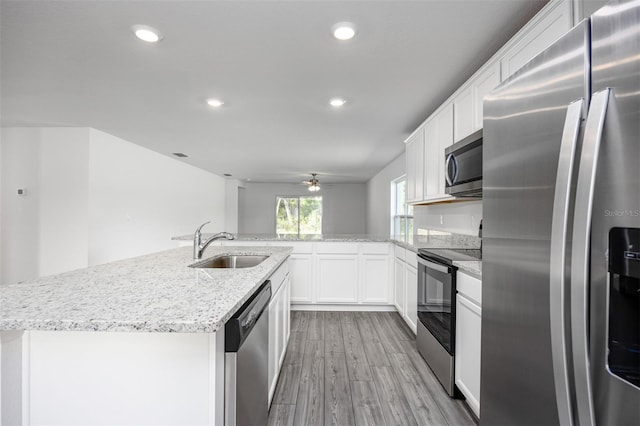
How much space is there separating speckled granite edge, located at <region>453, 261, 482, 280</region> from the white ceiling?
1372mm

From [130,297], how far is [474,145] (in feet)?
6.74

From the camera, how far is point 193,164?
6.61 metres

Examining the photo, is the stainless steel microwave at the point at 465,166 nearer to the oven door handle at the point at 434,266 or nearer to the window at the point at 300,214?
the oven door handle at the point at 434,266

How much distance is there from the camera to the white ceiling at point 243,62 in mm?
1633

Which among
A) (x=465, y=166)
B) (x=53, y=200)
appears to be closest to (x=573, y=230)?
(x=465, y=166)

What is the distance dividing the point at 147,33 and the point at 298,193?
8397 millimetres

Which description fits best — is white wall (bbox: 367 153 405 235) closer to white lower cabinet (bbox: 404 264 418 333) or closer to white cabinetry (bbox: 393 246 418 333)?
white cabinetry (bbox: 393 246 418 333)

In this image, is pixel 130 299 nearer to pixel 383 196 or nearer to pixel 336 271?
pixel 336 271

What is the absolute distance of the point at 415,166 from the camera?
3469mm

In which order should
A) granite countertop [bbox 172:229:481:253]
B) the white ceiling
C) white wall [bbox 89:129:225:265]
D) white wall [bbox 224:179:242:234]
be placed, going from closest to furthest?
the white ceiling < granite countertop [bbox 172:229:481:253] < white wall [bbox 89:129:225:265] < white wall [bbox 224:179:242:234]

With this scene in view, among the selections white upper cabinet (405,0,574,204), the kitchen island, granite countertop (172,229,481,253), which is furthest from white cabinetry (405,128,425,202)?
the kitchen island

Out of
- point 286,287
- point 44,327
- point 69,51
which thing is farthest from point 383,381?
point 69,51

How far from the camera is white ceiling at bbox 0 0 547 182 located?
1.63 metres

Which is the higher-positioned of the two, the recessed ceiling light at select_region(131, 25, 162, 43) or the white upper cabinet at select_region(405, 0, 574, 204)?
the recessed ceiling light at select_region(131, 25, 162, 43)
